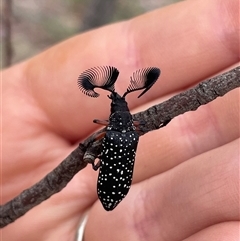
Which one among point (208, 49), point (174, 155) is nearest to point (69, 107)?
point (174, 155)

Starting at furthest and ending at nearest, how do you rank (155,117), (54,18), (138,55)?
(54,18)
(138,55)
(155,117)

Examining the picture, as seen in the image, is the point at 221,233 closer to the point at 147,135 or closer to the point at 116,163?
the point at 116,163

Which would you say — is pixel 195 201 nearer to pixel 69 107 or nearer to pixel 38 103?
pixel 69 107

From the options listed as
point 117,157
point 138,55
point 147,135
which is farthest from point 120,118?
point 138,55

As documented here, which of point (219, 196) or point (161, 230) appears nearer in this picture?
point (219, 196)

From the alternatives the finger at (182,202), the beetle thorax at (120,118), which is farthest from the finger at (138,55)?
the beetle thorax at (120,118)

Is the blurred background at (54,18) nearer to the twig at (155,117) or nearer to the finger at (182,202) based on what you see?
the finger at (182,202)
